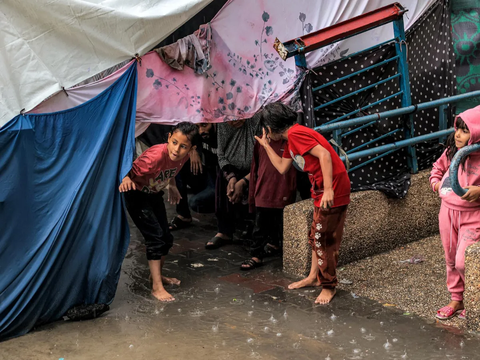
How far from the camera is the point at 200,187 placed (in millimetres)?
6980

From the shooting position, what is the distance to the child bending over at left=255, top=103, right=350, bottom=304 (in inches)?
177

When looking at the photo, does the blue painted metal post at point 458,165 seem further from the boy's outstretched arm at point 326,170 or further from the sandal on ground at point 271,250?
the sandal on ground at point 271,250

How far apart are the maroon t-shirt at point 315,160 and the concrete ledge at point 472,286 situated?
1092 millimetres

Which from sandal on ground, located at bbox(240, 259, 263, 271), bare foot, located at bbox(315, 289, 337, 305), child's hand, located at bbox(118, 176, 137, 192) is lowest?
bare foot, located at bbox(315, 289, 337, 305)

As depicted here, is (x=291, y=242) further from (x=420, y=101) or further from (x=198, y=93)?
(x=420, y=101)

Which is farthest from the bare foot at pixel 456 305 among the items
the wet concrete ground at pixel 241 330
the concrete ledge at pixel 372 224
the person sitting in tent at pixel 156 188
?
the person sitting in tent at pixel 156 188

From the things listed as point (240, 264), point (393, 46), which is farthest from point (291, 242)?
point (393, 46)

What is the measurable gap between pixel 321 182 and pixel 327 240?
1.57ft

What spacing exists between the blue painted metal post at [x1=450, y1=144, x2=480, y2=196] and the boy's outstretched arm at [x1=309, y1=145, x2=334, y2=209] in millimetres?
937

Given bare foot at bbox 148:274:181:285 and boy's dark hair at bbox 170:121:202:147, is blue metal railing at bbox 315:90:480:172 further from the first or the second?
bare foot at bbox 148:274:181:285

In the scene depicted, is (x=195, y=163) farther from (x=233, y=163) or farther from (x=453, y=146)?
(x=453, y=146)

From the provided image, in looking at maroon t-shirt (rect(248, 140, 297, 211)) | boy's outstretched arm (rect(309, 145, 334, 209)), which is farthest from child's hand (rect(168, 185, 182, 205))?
boy's outstretched arm (rect(309, 145, 334, 209))

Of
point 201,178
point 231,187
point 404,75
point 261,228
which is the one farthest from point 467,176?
point 201,178

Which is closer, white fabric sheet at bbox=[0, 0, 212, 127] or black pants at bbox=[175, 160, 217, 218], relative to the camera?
white fabric sheet at bbox=[0, 0, 212, 127]
